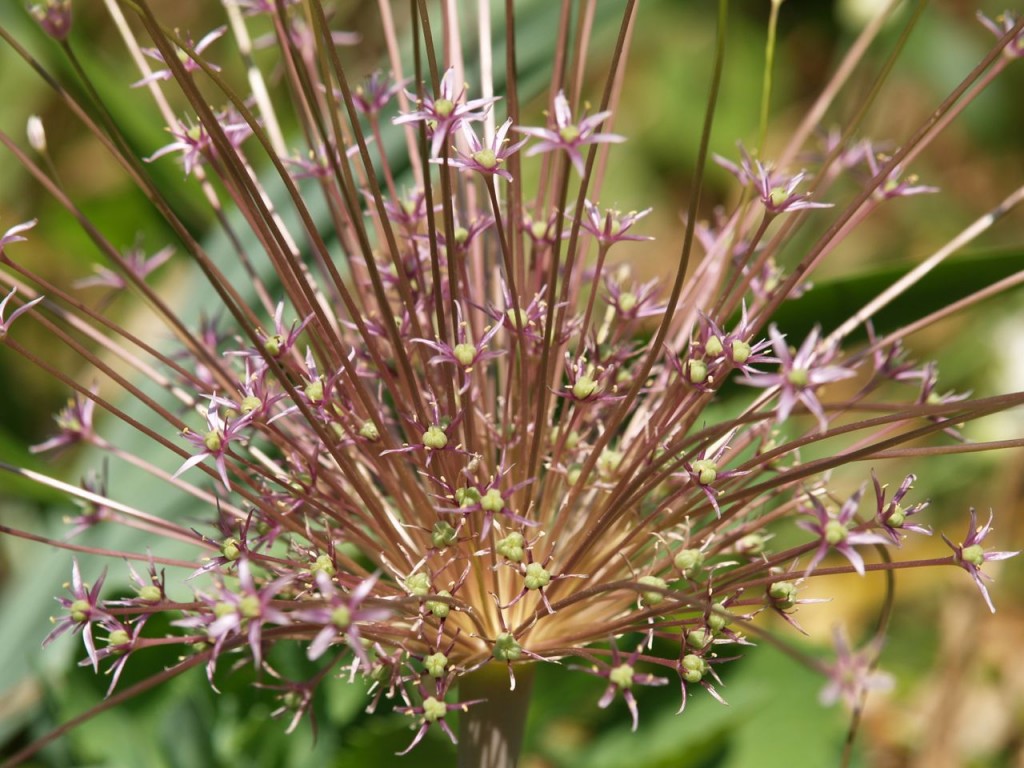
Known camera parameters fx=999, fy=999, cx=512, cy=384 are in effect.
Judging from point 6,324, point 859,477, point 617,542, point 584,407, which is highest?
point 6,324

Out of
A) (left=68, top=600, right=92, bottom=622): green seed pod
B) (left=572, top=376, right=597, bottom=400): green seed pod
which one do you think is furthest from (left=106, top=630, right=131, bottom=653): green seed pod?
(left=572, top=376, right=597, bottom=400): green seed pod

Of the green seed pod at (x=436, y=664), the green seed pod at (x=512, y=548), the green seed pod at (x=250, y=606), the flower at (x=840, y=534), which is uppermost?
the green seed pod at (x=250, y=606)

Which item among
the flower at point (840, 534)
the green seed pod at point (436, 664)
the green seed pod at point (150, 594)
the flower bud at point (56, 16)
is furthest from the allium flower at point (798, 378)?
the flower bud at point (56, 16)

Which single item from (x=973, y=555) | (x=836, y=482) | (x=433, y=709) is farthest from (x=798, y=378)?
(x=836, y=482)

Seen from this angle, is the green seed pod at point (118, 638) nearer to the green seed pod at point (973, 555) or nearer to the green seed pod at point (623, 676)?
the green seed pod at point (623, 676)

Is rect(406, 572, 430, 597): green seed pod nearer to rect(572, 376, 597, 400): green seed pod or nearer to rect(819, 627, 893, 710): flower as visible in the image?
rect(572, 376, 597, 400): green seed pod

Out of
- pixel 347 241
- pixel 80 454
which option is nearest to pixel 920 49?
pixel 347 241

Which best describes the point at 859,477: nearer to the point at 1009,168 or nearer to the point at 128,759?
the point at 1009,168
